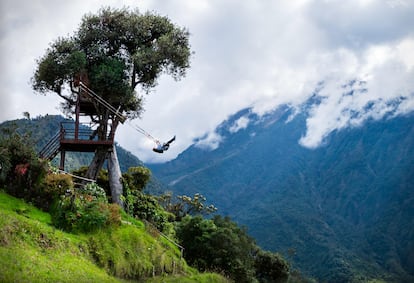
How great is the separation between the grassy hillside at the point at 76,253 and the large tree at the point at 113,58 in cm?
849

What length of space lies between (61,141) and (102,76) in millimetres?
5071

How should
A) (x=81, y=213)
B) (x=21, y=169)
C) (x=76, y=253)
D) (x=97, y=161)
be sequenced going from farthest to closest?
(x=97, y=161), (x=81, y=213), (x=21, y=169), (x=76, y=253)

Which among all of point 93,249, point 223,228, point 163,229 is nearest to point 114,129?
point 163,229

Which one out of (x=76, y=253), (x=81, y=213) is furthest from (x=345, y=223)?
(x=76, y=253)

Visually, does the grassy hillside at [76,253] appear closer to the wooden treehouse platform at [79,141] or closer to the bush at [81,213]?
the bush at [81,213]

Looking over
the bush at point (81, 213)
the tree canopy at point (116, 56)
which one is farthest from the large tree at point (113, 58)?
the bush at point (81, 213)

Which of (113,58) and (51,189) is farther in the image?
(113,58)

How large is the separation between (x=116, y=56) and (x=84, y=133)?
6218 mm

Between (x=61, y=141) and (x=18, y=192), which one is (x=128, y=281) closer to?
(x=18, y=192)

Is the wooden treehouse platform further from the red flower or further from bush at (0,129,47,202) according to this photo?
the red flower

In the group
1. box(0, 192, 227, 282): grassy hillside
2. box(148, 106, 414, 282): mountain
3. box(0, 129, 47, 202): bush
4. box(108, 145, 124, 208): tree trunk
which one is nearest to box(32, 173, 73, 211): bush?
box(0, 129, 47, 202): bush

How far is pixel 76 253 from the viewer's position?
18500mm

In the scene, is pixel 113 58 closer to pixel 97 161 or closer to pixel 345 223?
pixel 97 161

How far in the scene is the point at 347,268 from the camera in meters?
112
